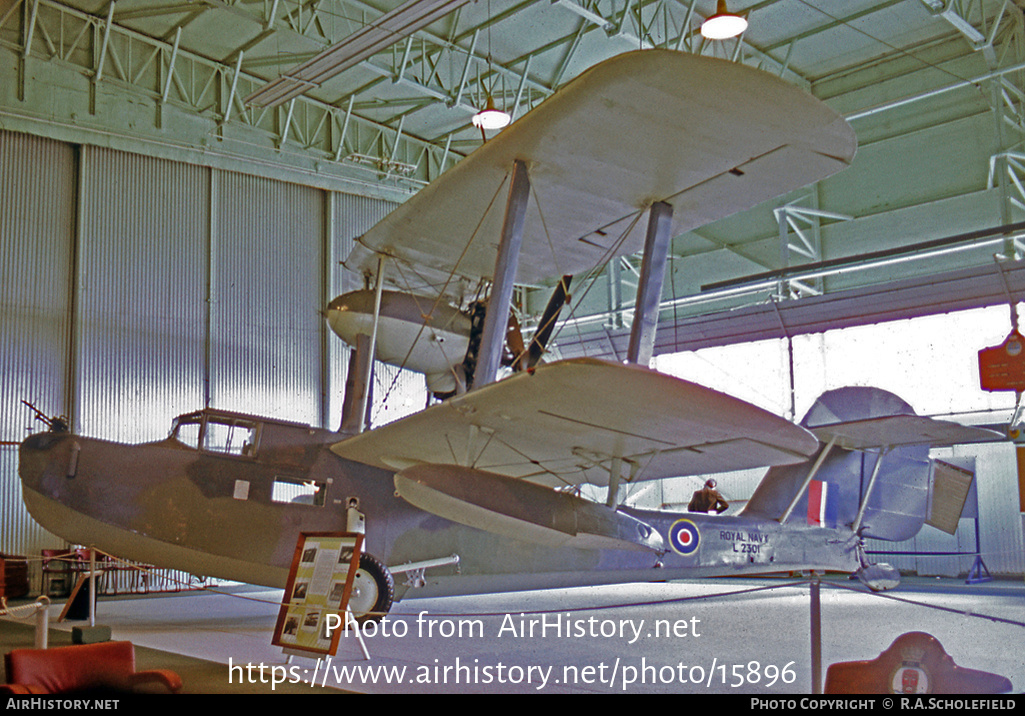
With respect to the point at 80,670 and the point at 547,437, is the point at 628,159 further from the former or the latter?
the point at 80,670

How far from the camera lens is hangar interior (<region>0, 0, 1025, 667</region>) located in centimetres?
1367

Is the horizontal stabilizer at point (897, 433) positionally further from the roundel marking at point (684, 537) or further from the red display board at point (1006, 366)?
the red display board at point (1006, 366)

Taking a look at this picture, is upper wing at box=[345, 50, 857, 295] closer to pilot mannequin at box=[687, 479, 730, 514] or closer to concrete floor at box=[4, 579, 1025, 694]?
concrete floor at box=[4, 579, 1025, 694]

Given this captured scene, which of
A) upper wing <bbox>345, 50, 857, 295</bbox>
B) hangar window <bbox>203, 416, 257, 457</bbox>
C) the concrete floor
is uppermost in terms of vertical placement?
upper wing <bbox>345, 50, 857, 295</bbox>

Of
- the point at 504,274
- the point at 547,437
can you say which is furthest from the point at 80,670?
the point at 504,274

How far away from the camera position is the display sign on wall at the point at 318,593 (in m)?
5.10

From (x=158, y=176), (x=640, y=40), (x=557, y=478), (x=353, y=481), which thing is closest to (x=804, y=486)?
(x=557, y=478)

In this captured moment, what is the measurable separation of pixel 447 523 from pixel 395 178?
11761mm

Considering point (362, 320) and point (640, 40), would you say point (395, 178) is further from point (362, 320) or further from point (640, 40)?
point (362, 320)

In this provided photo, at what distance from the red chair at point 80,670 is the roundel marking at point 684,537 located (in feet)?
19.8

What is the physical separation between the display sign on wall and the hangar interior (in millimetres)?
8113

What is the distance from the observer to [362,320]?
9.27m

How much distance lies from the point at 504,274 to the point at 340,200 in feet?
40.0

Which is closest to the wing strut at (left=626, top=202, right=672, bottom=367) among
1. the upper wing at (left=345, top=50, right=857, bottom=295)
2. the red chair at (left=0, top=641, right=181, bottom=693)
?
the upper wing at (left=345, top=50, right=857, bottom=295)
